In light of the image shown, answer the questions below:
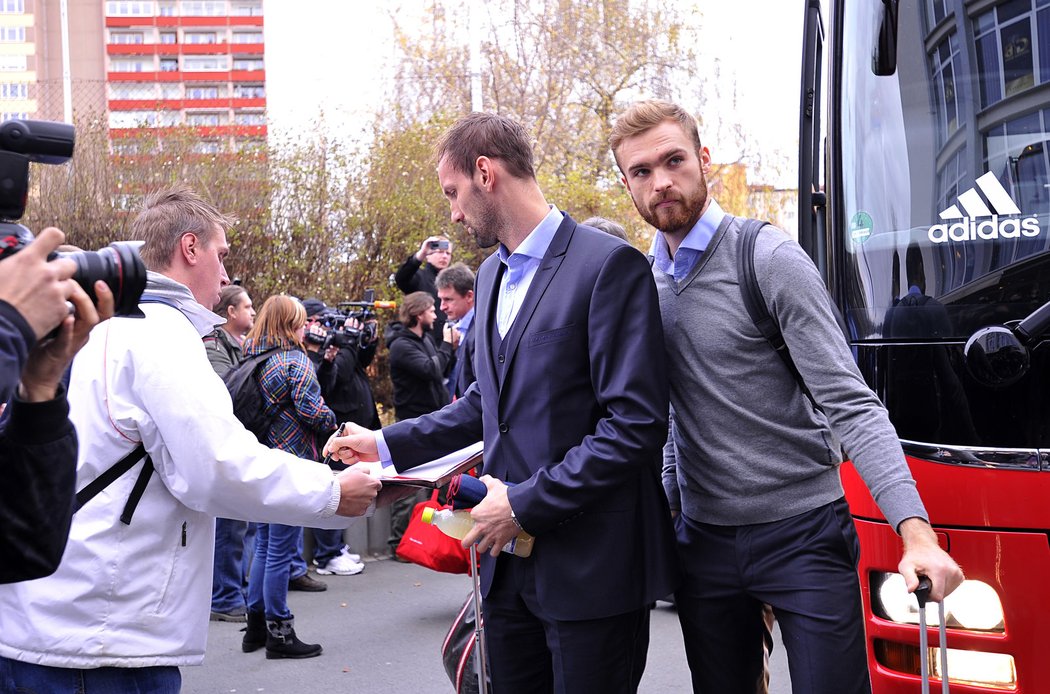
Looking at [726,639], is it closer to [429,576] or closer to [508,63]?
[429,576]

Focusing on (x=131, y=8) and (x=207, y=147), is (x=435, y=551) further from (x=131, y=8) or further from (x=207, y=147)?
(x=131, y=8)

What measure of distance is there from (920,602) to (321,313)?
654cm

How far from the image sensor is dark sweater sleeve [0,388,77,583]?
2000mm

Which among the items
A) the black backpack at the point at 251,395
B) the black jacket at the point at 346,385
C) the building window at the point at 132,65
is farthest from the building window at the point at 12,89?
the building window at the point at 132,65

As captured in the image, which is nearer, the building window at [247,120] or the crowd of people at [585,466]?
the crowd of people at [585,466]

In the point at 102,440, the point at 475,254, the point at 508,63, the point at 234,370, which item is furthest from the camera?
the point at 508,63

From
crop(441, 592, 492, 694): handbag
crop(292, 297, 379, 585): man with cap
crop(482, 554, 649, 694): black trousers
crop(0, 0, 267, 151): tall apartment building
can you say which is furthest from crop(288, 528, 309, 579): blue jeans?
crop(0, 0, 267, 151): tall apartment building

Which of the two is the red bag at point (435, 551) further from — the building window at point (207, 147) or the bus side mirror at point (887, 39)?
Answer: the building window at point (207, 147)

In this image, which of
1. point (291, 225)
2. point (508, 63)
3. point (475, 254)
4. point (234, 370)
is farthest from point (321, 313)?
point (508, 63)

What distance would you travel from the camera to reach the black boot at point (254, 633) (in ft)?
21.5

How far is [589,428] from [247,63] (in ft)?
353

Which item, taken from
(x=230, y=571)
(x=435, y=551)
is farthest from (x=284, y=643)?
(x=435, y=551)

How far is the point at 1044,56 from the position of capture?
11.7 feet

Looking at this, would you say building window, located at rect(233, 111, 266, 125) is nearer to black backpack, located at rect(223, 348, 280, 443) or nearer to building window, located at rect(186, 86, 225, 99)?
black backpack, located at rect(223, 348, 280, 443)
